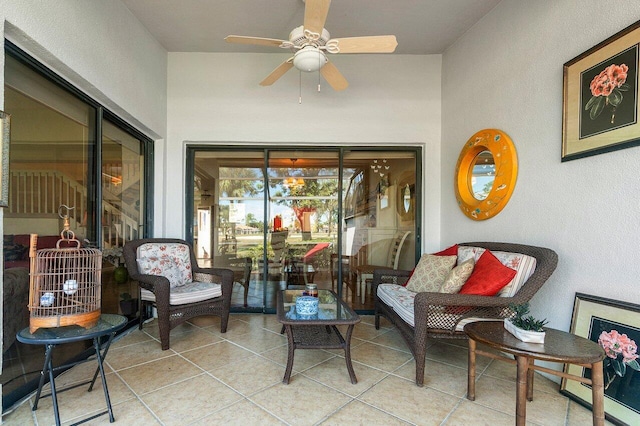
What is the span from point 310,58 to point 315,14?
360 mm

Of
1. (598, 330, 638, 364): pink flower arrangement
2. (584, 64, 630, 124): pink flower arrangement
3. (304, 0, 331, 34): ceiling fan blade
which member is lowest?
(598, 330, 638, 364): pink flower arrangement

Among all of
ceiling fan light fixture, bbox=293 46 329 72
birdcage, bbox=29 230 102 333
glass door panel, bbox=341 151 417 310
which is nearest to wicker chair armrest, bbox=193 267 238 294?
birdcage, bbox=29 230 102 333

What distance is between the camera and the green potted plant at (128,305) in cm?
308

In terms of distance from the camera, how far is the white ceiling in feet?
9.24

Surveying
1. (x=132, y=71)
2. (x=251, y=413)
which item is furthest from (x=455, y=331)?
(x=132, y=71)

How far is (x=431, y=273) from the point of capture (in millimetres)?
2779

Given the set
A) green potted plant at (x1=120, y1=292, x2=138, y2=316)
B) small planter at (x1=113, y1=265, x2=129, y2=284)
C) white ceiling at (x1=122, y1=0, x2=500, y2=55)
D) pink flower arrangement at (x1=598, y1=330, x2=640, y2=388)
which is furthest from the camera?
green potted plant at (x1=120, y1=292, x2=138, y2=316)

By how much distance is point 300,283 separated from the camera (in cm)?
405

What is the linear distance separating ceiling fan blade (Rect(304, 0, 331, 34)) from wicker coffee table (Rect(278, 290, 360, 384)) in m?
2.07

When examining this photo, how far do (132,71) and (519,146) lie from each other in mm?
3718

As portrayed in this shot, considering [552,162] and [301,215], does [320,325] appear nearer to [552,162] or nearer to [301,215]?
[301,215]

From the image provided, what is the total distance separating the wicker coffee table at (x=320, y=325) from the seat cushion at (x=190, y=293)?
776 millimetres

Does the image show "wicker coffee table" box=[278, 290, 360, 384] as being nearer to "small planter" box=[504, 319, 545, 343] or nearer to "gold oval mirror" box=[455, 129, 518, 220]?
"small planter" box=[504, 319, 545, 343]

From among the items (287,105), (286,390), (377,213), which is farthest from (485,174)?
(286,390)
